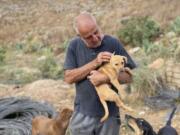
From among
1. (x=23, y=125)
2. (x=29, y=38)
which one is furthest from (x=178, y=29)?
(x=23, y=125)

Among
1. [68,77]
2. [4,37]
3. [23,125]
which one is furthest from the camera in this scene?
[4,37]

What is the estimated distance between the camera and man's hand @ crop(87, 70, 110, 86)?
323 cm

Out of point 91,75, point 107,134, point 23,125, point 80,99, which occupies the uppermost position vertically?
point 91,75

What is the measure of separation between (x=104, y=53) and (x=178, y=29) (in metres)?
8.19

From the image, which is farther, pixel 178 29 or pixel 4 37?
pixel 4 37

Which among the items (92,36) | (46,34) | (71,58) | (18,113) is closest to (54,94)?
(18,113)

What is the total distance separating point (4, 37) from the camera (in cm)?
1584

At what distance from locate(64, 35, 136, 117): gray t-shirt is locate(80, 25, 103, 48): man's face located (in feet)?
0.32

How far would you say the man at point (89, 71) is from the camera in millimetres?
3188

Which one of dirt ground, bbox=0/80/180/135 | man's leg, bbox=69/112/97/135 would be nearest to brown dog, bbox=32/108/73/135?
man's leg, bbox=69/112/97/135

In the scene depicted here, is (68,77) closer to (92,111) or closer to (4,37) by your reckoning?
(92,111)

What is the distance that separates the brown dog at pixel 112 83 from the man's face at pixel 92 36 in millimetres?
154

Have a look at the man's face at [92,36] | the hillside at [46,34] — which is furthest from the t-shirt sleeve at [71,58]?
the hillside at [46,34]

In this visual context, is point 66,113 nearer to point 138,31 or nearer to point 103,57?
point 103,57
